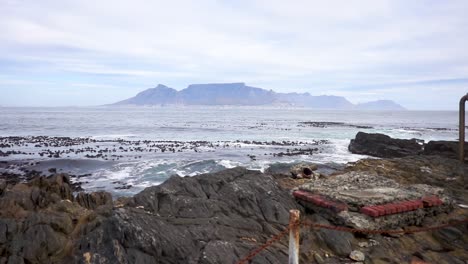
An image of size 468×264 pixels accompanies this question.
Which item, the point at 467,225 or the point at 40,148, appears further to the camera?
the point at 40,148

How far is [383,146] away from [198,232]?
35.0m

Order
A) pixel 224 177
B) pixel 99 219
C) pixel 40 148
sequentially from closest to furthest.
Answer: pixel 99 219
pixel 224 177
pixel 40 148

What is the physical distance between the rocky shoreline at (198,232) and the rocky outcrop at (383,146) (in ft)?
93.6

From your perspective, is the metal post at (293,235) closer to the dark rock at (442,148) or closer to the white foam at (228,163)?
the white foam at (228,163)

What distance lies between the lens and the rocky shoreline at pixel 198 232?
5.81 meters

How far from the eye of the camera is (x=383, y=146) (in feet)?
122

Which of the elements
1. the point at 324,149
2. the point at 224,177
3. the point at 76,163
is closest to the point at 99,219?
the point at 224,177

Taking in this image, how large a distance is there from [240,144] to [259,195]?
36.8 m

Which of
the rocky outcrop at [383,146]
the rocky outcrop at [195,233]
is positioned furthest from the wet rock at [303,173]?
the rocky outcrop at [383,146]

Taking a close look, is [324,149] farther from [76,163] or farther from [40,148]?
[40,148]

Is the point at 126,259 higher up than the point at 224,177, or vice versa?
the point at 224,177

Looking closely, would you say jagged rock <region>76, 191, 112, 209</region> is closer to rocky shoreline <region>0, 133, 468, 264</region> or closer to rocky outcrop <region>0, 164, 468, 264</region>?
rocky shoreline <region>0, 133, 468, 264</region>

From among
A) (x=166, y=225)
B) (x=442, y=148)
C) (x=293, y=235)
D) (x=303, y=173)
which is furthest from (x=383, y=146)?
(x=293, y=235)

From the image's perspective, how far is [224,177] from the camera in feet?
30.3
